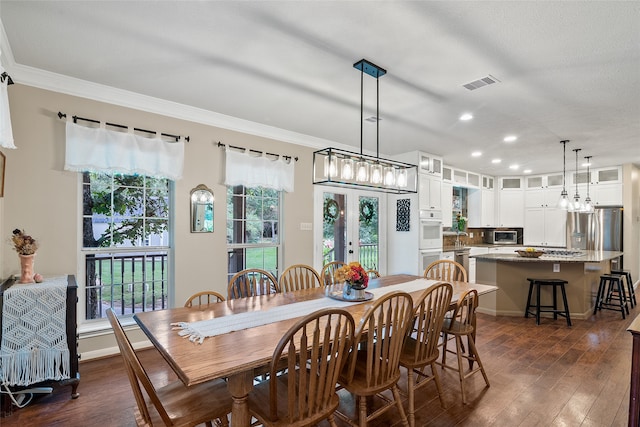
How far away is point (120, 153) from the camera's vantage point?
10.6 ft

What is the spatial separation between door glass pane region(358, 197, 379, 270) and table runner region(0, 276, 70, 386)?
410cm

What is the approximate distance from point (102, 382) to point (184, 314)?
4.37 ft

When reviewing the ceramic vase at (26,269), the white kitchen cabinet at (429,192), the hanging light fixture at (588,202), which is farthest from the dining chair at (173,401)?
the hanging light fixture at (588,202)

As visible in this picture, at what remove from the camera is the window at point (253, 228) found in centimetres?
418

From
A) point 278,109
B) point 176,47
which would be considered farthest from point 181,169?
point 176,47

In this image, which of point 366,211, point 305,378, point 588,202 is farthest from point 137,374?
point 588,202

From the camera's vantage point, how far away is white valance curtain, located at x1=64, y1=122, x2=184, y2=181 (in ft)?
9.91

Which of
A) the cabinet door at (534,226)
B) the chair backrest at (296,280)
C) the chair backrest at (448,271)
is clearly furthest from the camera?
the cabinet door at (534,226)

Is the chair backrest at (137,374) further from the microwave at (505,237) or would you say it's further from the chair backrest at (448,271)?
the microwave at (505,237)

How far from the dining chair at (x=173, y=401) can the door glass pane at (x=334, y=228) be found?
335cm

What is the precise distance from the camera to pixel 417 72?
2.73 m

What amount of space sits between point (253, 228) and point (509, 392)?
3.23 metres

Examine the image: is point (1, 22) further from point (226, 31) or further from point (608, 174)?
point (608, 174)

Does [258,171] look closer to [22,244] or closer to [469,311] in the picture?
[22,244]
